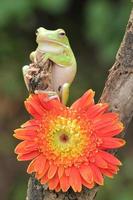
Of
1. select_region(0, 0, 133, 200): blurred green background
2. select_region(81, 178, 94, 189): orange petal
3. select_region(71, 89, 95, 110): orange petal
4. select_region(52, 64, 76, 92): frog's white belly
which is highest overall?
select_region(0, 0, 133, 200): blurred green background

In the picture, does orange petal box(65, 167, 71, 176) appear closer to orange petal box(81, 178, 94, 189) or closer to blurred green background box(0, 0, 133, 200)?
orange petal box(81, 178, 94, 189)

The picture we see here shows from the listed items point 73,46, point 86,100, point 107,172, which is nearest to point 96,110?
point 86,100

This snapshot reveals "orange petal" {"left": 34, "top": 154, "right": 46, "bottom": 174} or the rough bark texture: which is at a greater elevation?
the rough bark texture

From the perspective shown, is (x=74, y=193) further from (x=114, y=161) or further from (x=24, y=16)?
(x=24, y=16)

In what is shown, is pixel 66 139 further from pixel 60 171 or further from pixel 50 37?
pixel 50 37

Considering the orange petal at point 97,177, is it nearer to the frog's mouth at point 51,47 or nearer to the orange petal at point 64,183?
the orange petal at point 64,183

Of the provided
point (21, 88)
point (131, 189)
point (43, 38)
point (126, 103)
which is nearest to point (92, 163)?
point (126, 103)

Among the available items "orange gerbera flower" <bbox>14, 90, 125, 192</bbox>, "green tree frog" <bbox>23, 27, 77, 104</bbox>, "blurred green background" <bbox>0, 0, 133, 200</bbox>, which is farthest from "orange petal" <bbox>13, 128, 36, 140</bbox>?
"blurred green background" <bbox>0, 0, 133, 200</bbox>
